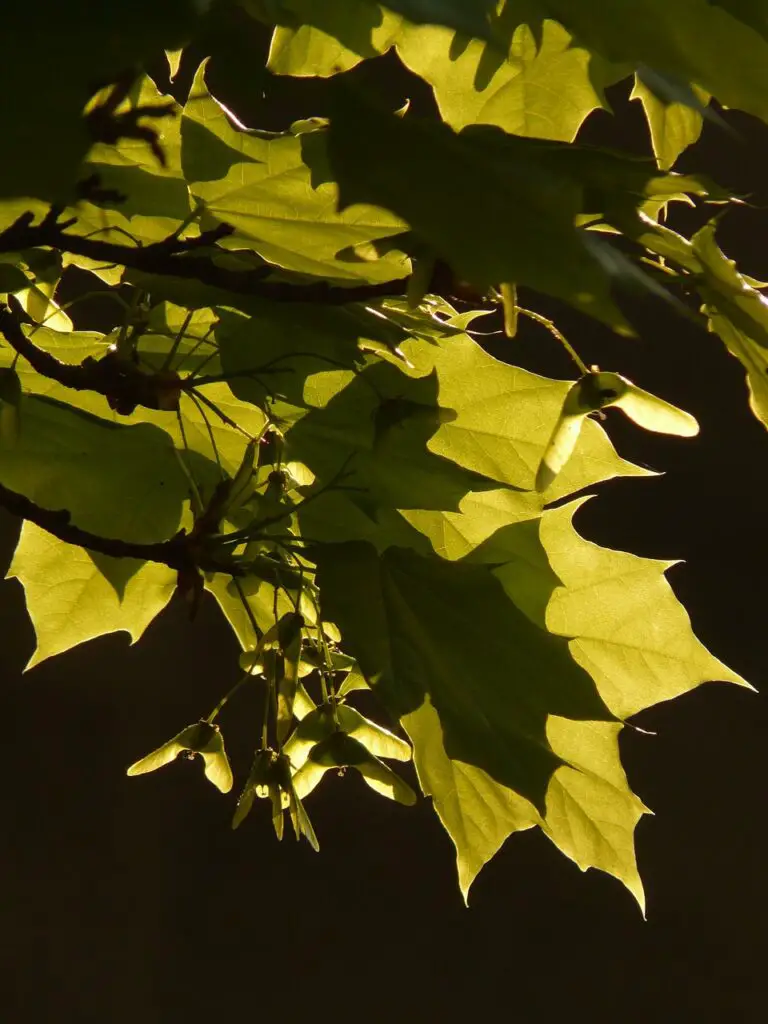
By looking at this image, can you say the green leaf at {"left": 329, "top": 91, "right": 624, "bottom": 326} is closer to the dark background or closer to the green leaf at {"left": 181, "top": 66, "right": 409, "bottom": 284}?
the green leaf at {"left": 181, "top": 66, "right": 409, "bottom": 284}

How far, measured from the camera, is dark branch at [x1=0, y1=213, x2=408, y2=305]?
0.90ft

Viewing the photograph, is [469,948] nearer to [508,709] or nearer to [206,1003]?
[206,1003]

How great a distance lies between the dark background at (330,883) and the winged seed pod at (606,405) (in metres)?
1.23

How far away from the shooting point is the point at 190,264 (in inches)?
11.1

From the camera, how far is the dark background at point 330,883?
143 cm

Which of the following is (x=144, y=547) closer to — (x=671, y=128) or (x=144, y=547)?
(x=144, y=547)

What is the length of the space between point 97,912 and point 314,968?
270mm

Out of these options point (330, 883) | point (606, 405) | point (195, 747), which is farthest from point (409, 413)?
point (330, 883)

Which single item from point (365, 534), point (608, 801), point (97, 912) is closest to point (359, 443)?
point (365, 534)

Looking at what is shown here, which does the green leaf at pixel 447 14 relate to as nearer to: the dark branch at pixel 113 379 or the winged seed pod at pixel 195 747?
the dark branch at pixel 113 379

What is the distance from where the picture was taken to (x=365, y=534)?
35 centimetres

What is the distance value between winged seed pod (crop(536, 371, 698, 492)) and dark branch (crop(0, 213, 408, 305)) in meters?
0.05

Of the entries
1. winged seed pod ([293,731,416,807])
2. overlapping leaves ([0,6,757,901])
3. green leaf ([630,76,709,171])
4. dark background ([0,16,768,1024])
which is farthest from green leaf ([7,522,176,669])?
dark background ([0,16,768,1024])

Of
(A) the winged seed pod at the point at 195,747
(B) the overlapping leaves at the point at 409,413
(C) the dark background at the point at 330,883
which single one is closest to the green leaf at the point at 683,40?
(B) the overlapping leaves at the point at 409,413
